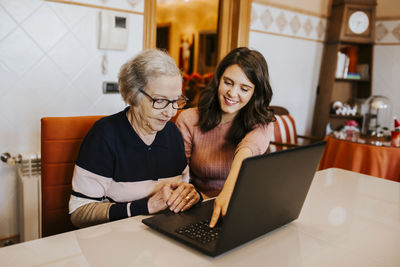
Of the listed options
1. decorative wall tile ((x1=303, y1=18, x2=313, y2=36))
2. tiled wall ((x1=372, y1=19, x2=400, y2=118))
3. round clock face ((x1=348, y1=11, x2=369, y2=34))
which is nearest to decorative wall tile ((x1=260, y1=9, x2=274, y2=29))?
decorative wall tile ((x1=303, y1=18, x2=313, y2=36))

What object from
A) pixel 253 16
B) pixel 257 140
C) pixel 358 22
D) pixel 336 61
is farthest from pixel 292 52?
pixel 257 140

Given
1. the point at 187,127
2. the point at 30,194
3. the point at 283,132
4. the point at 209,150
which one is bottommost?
the point at 30,194

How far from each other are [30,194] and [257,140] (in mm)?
1327

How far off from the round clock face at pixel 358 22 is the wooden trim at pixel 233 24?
4.55 feet

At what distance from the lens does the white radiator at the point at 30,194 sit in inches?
76.5

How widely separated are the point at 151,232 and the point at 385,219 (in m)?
0.77

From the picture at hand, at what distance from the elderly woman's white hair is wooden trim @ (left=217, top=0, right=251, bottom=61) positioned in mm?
2057

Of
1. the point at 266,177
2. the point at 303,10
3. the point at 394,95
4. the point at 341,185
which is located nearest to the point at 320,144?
the point at 266,177

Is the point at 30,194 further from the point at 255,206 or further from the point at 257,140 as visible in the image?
the point at 255,206

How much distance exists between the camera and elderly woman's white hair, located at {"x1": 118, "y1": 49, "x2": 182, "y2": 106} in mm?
1200

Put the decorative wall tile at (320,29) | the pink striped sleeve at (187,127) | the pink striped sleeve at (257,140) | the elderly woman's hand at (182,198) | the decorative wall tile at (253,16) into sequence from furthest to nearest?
the decorative wall tile at (320,29) < the decorative wall tile at (253,16) < the pink striped sleeve at (187,127) < the pink striped sleeve at (257,140) < the elderly woman's hand at (182,198)

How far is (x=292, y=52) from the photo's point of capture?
368 centimetres

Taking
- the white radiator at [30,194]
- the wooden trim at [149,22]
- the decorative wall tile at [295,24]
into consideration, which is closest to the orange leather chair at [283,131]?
the decorative wall tile at [295,24]

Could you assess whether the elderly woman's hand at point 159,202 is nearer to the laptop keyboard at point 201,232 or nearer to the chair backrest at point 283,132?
the laptop keyboard at point 201,232
